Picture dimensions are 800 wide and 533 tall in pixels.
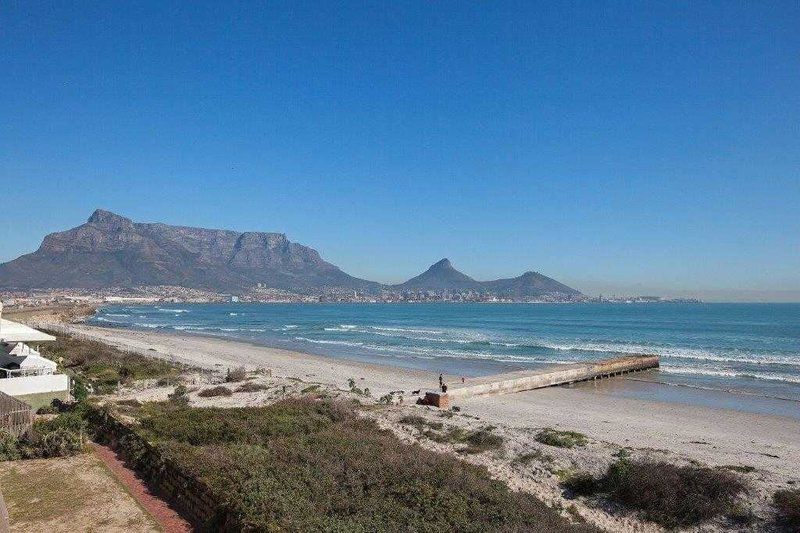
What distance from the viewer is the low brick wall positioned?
30.3 feet

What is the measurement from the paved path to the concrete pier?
512 inches

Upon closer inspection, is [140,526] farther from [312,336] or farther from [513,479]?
[312,336]

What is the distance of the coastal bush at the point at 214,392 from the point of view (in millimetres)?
22844

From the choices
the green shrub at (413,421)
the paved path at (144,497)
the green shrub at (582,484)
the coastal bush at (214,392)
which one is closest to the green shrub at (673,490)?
the green shrub at (582,484)

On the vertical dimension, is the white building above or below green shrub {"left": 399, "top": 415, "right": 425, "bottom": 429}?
above

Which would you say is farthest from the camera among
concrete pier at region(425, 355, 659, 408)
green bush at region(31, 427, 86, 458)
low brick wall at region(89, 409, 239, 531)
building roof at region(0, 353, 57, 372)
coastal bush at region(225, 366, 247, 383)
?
concrete pier at region(425, 355, 659, 408)

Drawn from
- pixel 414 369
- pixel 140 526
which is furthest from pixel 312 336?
pixel 140 526

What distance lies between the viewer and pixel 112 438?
14.4 m

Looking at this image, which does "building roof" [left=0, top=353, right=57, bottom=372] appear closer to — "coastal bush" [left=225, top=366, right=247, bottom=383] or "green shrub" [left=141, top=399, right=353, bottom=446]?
"green shrub" [left=141, top=399, right=353, bottom=446]

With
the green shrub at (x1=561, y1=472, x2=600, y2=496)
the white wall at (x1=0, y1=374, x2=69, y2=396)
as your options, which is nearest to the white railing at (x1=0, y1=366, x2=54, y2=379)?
the white wall at (x1=0, y1=374, x2=69, y2=396)

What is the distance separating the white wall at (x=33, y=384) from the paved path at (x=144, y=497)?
6.15 m

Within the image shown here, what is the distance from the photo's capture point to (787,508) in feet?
35.7

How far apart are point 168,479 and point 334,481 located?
3.38 metres

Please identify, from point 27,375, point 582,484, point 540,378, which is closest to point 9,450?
point 27,375
